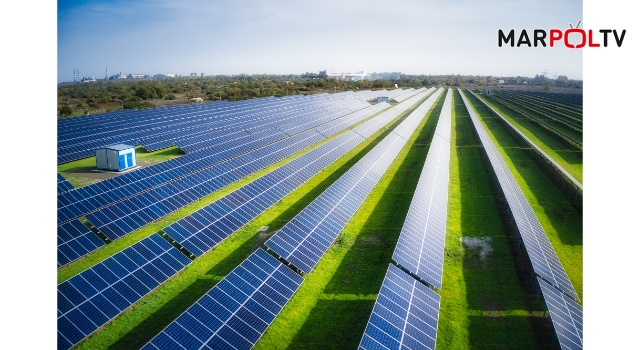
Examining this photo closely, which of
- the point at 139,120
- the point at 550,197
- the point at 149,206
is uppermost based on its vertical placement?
the point at 139,120

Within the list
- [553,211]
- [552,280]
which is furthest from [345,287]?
[553,211]

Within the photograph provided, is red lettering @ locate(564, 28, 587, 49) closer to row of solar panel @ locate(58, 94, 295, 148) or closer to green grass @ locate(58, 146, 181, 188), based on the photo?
green grass @ locate(58, 146, 181, 188)

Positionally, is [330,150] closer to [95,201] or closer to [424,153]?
[424,153]

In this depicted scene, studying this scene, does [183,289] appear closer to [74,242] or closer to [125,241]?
[74,242]

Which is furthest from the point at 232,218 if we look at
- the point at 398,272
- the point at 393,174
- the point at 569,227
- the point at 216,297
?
the point at 569,227

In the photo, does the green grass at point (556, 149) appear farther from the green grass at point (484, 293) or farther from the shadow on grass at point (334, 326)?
the shadow on grass at point (334, 326)

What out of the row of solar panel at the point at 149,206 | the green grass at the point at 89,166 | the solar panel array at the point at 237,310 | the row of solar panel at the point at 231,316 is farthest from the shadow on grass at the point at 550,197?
the green grass at the point at 89,166
